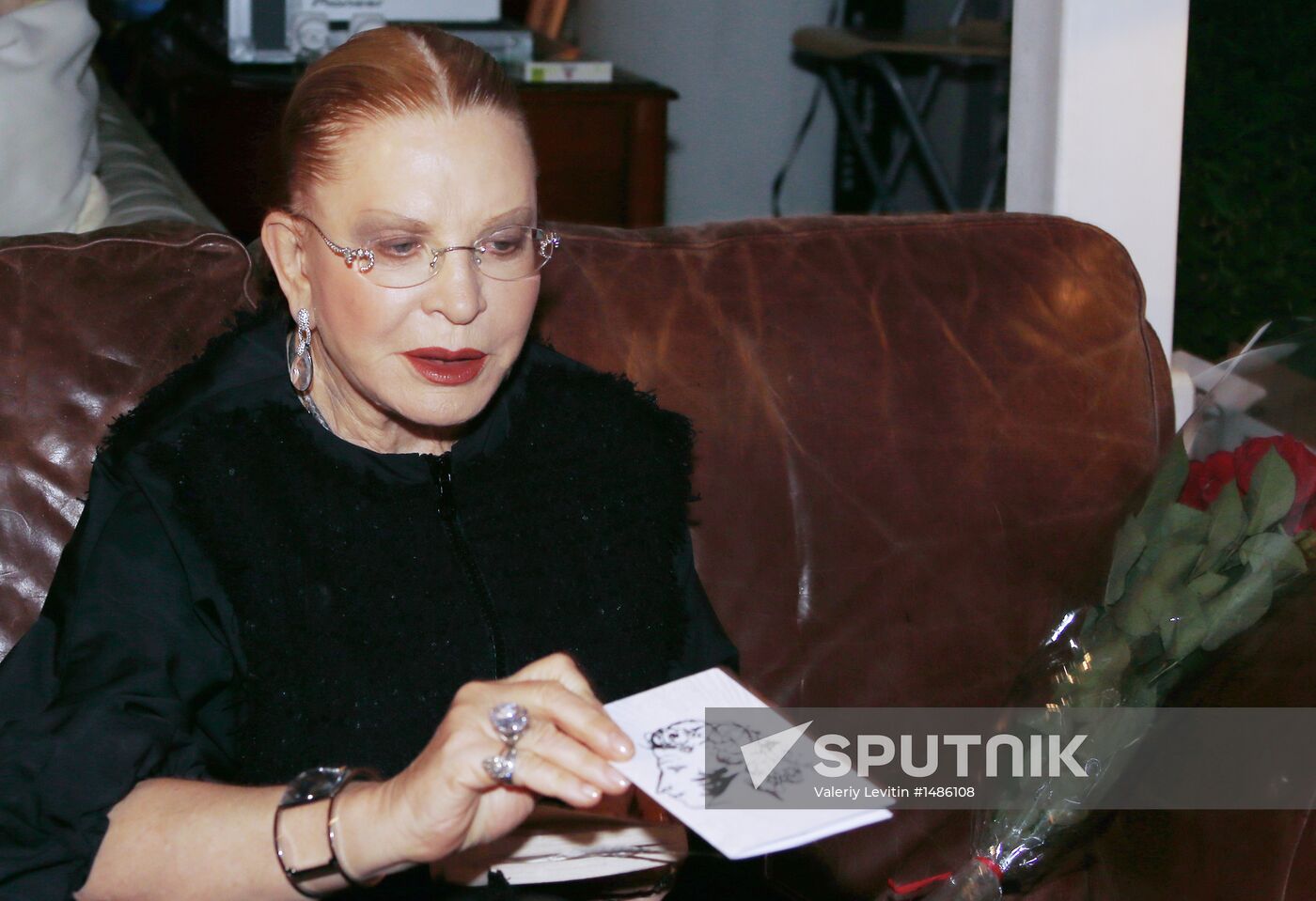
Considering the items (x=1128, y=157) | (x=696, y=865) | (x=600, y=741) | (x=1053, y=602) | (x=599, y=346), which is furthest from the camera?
(x=1128, y=157)

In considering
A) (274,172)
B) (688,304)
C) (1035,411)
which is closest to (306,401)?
(274,172)

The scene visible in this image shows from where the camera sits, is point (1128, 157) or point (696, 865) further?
point (1128, 157)

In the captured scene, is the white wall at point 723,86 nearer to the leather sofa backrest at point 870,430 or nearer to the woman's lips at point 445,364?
the leather sofa backrest at point 870,430

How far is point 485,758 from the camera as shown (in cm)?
99

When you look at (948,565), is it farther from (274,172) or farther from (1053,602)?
(274,172)

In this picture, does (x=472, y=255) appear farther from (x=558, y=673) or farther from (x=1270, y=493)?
(x=1270, y=493)

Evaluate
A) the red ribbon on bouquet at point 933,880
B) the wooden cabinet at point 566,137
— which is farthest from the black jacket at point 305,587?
the wooden cabinet at point 566,137

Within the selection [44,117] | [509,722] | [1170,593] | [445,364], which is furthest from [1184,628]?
[44,117]

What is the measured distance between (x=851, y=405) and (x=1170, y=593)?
0.50 m

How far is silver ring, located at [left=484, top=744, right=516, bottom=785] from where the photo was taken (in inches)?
39.0

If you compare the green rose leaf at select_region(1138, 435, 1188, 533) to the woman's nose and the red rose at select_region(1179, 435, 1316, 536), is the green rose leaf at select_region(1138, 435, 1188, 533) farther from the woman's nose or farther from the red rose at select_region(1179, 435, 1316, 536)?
the woman's nose

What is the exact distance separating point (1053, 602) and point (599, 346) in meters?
0.65

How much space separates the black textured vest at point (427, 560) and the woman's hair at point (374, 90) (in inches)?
9.9

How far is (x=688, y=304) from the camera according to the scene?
1.61 m
